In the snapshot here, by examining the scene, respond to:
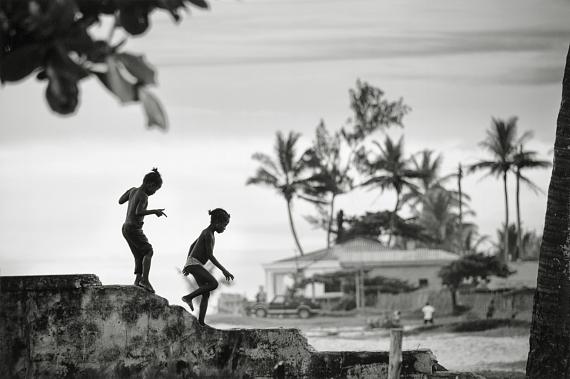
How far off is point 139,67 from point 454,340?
961 inches

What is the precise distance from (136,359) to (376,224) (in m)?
49.6

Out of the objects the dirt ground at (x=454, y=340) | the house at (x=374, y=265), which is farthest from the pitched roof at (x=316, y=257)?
the dirt ground at (x=454, y=340)

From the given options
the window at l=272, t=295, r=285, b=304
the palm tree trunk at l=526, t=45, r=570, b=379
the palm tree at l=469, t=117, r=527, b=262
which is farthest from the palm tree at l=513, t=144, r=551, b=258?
the palm tree trunk at l=526, t=45, r=570, b=379

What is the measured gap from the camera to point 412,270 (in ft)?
167

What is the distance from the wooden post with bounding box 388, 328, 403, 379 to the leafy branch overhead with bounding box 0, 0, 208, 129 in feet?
17.3

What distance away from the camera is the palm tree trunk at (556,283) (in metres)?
11.2

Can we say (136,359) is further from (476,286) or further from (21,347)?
(476,286)

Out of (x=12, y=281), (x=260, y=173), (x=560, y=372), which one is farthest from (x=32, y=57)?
(x=260, y=173)

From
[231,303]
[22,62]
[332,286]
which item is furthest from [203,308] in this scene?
[231,303]

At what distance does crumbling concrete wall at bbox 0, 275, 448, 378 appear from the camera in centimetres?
966

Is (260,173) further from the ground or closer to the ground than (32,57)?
further from the ground

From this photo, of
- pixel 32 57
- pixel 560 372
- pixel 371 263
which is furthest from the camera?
pixel 371 263

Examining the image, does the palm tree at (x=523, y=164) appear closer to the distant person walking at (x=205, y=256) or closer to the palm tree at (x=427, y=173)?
the palm tree at (x=427, y=173)

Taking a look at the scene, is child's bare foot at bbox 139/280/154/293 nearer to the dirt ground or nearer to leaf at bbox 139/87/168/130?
leaf at bbox 139/87/168/130
